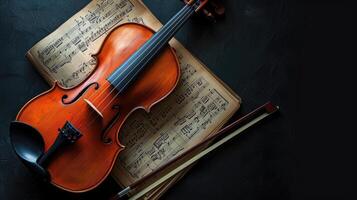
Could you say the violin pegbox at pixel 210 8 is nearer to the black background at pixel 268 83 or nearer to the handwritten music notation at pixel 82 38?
the black background at pixel 268 83

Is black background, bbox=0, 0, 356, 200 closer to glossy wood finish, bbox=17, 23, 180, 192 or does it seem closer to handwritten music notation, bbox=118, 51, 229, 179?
handwritten music notation, bbox=118, 51, 229, 179

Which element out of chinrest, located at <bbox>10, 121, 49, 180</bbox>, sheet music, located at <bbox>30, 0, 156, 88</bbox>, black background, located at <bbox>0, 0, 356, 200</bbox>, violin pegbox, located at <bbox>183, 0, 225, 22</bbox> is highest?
sheet music, located at <bbox>30, 0, 156, 88</bbox>

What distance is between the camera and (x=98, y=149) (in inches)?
55.5

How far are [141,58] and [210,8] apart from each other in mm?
372

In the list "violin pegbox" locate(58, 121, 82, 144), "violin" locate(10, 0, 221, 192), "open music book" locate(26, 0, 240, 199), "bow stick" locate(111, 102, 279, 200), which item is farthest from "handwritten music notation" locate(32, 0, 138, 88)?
"bow stick" locate(111, 102, 279, 200)

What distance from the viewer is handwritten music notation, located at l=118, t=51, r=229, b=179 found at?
1.62m

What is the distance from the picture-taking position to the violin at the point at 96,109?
1.36 meters

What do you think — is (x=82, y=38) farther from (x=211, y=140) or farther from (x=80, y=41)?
(x=211, y=140)

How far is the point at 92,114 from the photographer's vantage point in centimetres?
140

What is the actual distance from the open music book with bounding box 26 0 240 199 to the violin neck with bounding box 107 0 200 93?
202 mm

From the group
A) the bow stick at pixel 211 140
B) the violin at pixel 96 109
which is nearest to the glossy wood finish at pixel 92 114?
the violin at pixel 96 109

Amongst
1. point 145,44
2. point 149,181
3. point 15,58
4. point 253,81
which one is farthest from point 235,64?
point 15,58

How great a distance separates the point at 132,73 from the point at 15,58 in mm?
527

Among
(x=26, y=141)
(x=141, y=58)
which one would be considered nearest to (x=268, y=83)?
(x=141, y=58)
